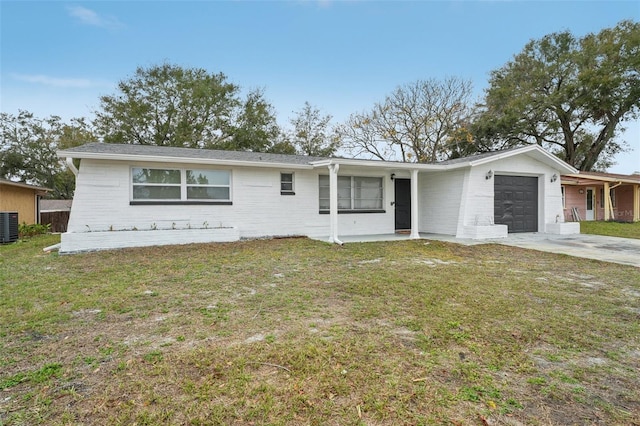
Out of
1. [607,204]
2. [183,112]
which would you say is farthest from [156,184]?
[607,204]

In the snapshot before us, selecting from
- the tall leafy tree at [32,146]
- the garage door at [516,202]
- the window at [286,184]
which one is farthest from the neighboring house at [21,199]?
the garage door at [516,202]

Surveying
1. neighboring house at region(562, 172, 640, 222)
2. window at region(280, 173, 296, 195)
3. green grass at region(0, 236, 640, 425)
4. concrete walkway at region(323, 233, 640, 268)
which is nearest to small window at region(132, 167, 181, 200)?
window at region(280, 173, 296, 195)

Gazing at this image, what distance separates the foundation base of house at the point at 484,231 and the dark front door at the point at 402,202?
7.97 feet

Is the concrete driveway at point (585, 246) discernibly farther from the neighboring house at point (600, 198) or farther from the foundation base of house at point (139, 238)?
the neighboring house at point (600, 198)

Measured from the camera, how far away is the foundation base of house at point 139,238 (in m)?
8.08

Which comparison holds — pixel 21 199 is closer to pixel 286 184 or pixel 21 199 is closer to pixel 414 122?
pixel 286 184

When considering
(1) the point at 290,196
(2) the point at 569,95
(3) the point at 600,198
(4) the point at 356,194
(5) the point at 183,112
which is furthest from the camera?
(5) the point at 183,112

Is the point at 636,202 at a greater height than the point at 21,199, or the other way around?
the point at 21,199

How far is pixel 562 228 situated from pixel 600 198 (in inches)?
456

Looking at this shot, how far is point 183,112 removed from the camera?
77.8 feet

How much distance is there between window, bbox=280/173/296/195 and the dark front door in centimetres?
400

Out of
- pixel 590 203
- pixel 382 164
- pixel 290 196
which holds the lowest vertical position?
pixel 590 203

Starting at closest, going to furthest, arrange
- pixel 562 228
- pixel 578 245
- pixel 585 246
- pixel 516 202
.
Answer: pixel 585 246 < pixel 578 245 < pixel 562 228 < pixel 516 202

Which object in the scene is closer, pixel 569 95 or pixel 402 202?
pixel 402 202
